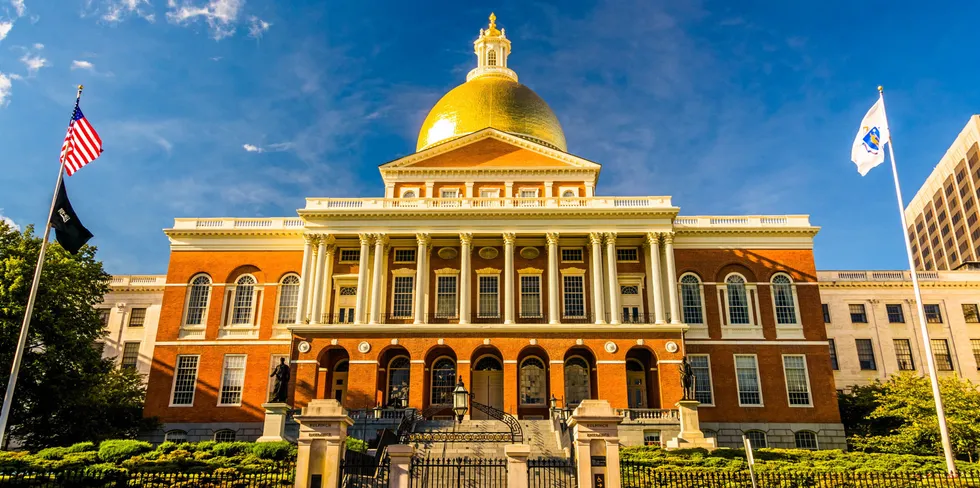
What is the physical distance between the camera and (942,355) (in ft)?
173

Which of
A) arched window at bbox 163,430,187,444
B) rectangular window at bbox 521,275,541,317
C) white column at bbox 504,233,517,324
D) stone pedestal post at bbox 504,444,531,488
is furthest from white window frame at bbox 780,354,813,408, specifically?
arched window at bbox 163,430,187,444

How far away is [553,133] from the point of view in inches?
2109

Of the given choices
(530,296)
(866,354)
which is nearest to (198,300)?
(530,296)

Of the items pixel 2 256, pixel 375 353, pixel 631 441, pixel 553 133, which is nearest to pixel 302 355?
pixel 375 353

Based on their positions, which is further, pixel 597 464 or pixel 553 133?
pixel 553 133

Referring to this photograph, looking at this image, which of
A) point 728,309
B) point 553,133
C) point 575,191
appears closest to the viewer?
point 728,309

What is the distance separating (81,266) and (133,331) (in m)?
21.1

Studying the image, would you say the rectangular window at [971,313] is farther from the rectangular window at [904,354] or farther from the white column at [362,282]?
the white column at [362,282]

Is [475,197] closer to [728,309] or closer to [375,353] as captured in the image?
[375,353]

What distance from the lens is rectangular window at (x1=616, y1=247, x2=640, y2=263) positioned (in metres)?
45.5

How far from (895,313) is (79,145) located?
53521mm

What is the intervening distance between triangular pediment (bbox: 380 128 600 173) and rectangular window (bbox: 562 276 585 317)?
8.51 meters

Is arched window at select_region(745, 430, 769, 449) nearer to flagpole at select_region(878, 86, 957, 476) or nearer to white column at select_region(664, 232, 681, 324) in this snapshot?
white column at select_region(664, 232, 681, 324)

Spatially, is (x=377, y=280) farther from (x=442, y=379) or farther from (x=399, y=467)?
(x=399, y=467)
